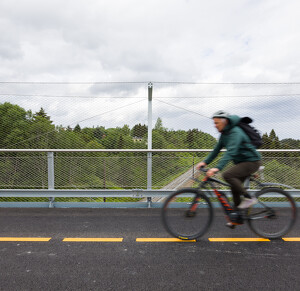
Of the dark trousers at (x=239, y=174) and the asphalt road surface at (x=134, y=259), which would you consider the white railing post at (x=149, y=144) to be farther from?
the dark trousers at (x=239, y=174)

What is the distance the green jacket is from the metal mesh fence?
2.22 m

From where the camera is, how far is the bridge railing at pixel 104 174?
5.67m

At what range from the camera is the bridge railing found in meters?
5.67

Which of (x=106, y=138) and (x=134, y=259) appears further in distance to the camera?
(x=106, y=138)

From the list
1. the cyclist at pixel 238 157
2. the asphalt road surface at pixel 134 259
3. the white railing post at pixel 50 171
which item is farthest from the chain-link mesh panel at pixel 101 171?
the cyclist at pixel 238 157

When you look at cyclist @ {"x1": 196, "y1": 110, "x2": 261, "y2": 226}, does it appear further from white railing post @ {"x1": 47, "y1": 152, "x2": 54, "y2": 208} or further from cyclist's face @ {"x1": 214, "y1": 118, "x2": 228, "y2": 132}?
white railing post @ {"x1": 47, "y1": 152, "x2": 54, "y2": 208}

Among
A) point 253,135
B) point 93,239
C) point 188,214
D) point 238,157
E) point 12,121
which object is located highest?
point 12,121

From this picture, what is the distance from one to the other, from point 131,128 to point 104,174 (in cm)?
144

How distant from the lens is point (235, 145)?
10.5 ft

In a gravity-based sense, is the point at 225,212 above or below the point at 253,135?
below

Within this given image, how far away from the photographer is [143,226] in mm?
4320

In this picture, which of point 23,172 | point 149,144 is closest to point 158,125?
point 149,144

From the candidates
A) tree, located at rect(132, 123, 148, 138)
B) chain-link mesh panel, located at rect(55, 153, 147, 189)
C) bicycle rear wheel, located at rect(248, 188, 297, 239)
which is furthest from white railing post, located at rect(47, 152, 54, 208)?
bicycle rear wheel, located at rect(248, 188, 297, 239)

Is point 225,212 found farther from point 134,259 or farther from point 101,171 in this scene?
point 101,171
